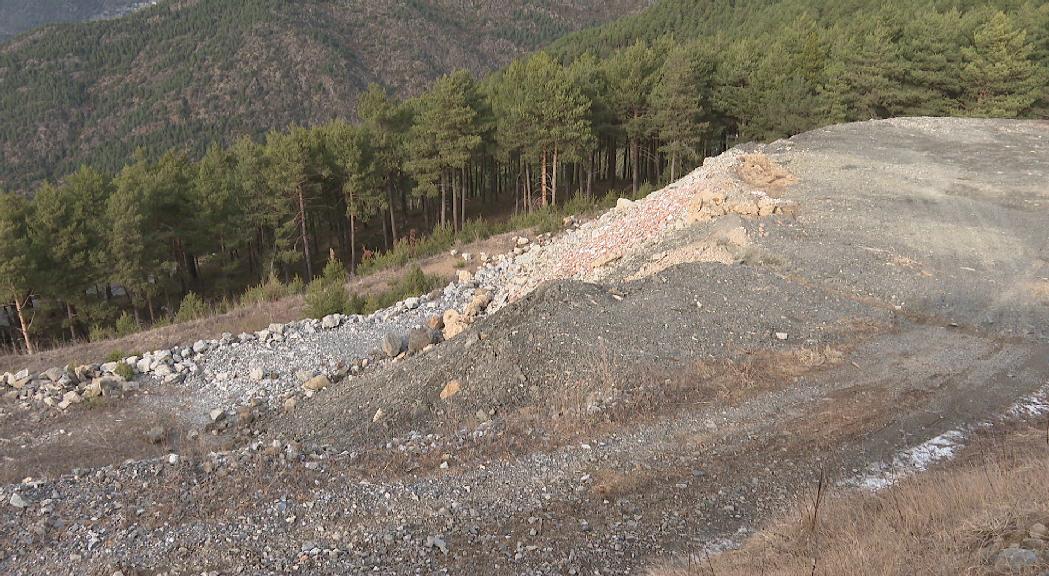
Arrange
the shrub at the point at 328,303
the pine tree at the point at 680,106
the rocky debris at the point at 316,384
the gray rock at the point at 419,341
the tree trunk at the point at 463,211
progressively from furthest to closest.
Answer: the tree trunk at the point at 463,211 → the pine tree at the point at 680,106 → the shrub at the point at 328,303 → the gray rock at the point at 419,341 → the rocky debris at the point at 316,384

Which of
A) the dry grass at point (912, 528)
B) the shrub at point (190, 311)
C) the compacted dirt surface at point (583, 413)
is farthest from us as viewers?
Answer: the shrub at point (190, 311)

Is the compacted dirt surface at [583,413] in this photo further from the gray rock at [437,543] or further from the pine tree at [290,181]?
the pine tree at [290,181]

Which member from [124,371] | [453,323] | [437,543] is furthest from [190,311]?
[437,543]

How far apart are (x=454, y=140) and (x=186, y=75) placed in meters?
129

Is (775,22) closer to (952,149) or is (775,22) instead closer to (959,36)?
(959,36)

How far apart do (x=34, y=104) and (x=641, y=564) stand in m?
165

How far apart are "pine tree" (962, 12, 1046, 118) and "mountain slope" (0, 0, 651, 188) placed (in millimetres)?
119577

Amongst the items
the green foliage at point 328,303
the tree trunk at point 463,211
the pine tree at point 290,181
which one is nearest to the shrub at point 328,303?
the green foliage at point 328,303

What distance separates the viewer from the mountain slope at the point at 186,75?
406 feet

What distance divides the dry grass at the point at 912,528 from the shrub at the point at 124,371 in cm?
1469

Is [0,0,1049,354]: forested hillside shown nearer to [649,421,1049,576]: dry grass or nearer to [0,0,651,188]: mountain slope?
[649,421,1049,576]: dry grass

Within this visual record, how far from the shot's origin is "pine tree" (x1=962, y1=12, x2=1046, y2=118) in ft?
112

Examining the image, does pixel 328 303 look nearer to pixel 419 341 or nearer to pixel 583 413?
pixel 419 341

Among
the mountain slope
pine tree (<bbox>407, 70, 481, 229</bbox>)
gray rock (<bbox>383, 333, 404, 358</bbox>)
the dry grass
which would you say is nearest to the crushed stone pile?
gray rock (<bbox>383, 333, 404, 358</bbox>)
